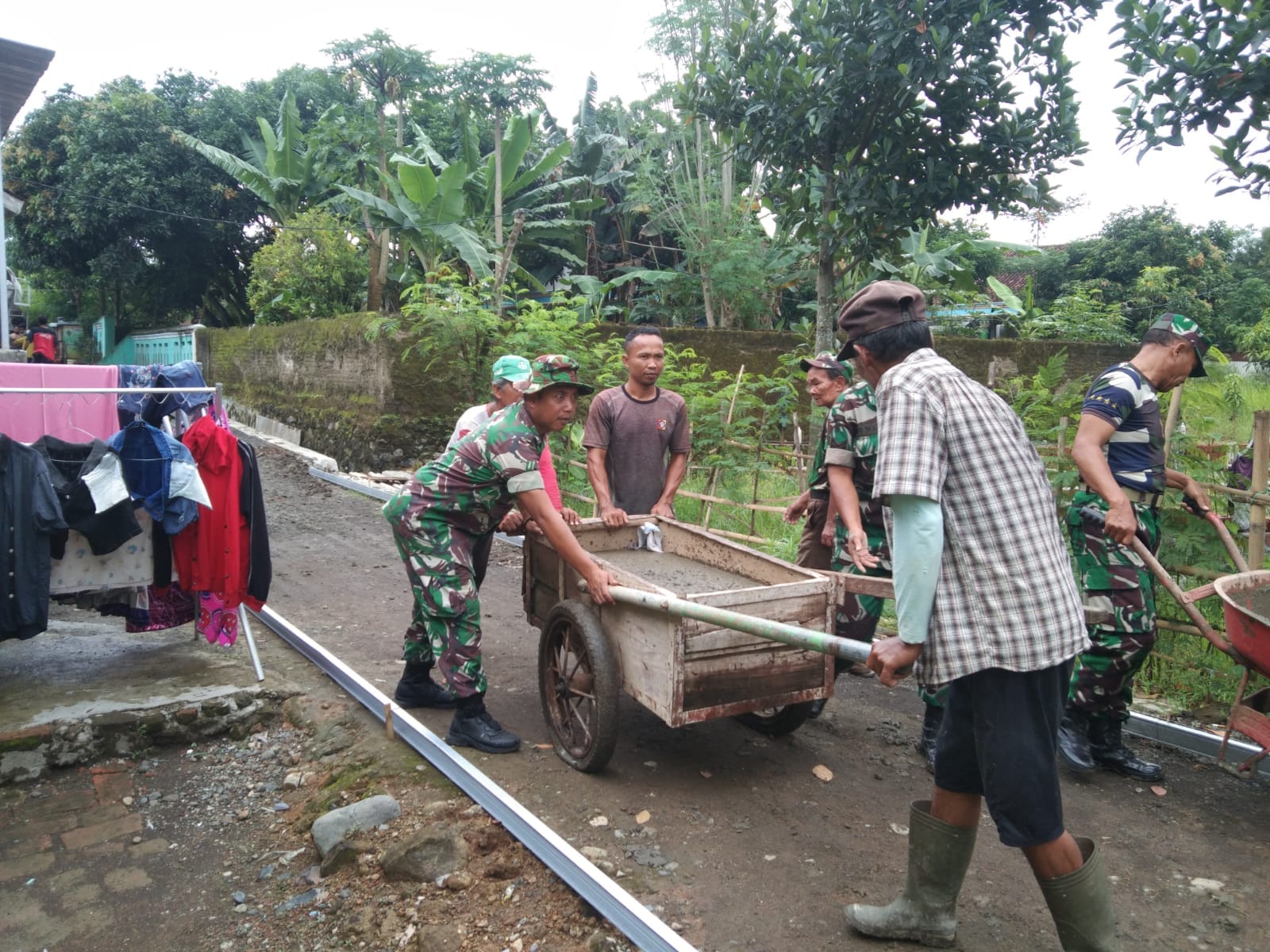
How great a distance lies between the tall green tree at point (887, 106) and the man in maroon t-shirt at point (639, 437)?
2.46 m

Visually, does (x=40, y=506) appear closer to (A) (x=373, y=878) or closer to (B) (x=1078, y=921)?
(A) (x=373, y=878)

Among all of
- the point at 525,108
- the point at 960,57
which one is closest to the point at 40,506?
the point at 960,57

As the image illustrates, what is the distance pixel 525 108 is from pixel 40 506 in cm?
2235

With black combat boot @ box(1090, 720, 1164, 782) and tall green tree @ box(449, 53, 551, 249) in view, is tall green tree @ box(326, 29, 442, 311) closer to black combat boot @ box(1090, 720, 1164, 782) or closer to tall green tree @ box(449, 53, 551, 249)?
tall green tree @ box(449, 53, 551, 249)

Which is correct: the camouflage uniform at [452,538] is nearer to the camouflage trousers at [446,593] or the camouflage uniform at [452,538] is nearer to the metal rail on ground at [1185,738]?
the camouflage trousers at [446,593]

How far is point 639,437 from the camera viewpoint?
5086mm

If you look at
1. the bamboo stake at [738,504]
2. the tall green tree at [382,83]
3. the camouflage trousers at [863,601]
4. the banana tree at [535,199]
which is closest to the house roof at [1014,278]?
the banana tree at [535,199]

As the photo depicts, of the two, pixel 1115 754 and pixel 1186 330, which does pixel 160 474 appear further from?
pixel 1186 330

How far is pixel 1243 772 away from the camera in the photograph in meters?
3.46

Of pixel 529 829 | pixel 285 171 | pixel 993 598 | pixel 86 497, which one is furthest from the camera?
pixel 285 171

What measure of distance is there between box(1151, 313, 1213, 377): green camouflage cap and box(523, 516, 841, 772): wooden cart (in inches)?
72.1

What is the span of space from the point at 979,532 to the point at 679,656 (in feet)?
4.47

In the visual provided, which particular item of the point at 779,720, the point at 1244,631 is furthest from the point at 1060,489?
the point at 779,720

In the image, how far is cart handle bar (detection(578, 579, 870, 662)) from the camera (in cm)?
247
